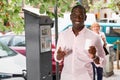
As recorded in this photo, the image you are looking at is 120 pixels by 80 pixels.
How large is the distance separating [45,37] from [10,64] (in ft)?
8.50

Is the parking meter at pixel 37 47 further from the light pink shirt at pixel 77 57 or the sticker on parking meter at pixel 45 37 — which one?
the light pink shirt at pixel 77 57

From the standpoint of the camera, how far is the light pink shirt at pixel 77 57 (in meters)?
3.71

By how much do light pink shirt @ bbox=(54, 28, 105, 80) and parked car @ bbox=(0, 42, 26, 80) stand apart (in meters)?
2.42

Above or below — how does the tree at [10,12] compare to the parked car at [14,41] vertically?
above

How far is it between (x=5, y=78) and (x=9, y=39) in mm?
5500

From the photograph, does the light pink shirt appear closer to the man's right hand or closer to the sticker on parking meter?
the man's right hand

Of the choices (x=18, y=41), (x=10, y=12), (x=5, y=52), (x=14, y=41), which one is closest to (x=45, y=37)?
(x=10, y=12)

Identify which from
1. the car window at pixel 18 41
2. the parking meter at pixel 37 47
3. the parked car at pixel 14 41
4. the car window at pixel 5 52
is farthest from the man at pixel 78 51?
the car window at pixel 18 41

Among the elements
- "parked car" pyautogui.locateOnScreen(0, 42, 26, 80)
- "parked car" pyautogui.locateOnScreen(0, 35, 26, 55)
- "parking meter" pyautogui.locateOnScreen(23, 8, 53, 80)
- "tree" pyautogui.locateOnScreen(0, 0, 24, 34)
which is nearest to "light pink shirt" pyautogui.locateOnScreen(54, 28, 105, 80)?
"parking meter" pyautogui.locateOnScreen(23, 8, 53, 80)

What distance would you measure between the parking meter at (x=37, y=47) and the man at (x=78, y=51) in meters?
0.33

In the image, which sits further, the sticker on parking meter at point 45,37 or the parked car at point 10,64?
the parked car at point 10,64

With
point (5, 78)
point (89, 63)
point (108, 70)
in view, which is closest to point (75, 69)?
point (89, 63)

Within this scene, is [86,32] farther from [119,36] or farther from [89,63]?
[119,36]

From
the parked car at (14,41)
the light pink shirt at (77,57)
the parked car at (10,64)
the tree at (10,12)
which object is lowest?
the parked car at (14,41)
